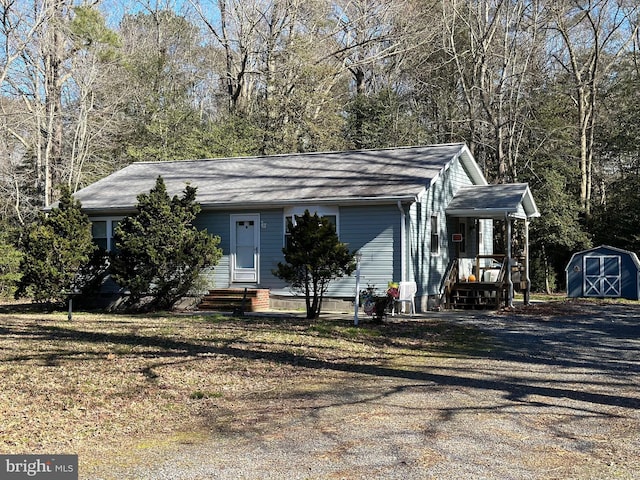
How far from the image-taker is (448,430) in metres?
6.12

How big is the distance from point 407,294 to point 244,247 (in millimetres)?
4775

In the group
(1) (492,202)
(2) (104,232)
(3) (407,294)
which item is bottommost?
(3) (407,294)

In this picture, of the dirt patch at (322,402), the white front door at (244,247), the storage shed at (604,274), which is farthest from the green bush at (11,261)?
the storage shed at (604,274)

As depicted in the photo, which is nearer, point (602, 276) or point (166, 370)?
point (166, 370)

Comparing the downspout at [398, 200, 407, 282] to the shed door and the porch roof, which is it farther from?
the shed door

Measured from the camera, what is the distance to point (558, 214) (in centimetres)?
2783

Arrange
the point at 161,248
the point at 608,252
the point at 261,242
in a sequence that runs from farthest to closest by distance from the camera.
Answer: the point at 608,252
the point at 261,242
the point at 161,248

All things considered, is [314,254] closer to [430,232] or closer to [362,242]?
[362,242]

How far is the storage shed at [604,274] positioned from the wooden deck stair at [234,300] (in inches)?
411

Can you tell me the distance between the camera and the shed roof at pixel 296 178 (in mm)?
17797

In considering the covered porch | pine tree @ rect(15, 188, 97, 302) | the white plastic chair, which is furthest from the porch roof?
pine tree @ rect(15, 188, 97, 302)

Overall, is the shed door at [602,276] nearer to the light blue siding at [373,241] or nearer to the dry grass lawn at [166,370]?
the light blue siding at [373,241]

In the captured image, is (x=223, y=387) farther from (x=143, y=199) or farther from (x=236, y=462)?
(x=143, y=199)

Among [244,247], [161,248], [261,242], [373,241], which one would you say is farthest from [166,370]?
[244,247]
